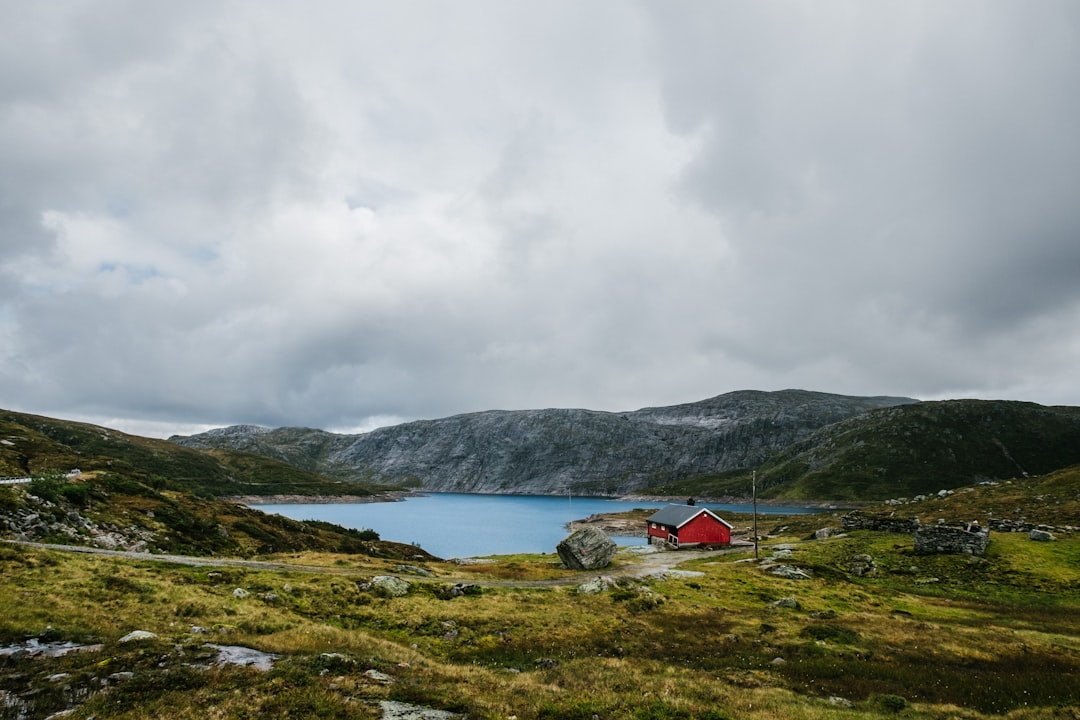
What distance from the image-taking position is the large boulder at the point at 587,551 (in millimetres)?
61281

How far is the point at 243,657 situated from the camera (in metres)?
18.0

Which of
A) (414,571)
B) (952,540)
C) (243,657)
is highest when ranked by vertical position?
(243,657)

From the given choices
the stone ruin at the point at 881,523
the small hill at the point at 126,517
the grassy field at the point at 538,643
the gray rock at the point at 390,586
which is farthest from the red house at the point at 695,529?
the gray rock at the point at 390,586

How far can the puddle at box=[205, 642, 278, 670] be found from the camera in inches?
670

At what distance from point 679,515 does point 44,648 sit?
85472mm

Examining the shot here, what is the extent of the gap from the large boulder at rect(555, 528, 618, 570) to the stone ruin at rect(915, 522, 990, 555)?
3713cm

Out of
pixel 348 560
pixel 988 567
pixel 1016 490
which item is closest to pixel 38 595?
pixel 348 560

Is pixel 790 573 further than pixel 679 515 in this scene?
No

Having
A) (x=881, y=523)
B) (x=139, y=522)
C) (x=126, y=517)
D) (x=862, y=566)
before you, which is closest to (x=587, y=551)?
(x=862, y=566)

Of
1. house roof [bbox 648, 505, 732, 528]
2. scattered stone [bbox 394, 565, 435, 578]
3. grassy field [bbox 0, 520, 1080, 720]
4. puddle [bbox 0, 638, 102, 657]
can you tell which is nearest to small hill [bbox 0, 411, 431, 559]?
grassy field [bbox 0, 520, 1080, 720]

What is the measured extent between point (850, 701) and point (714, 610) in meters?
20.4

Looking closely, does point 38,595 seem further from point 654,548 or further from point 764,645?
point 654,548

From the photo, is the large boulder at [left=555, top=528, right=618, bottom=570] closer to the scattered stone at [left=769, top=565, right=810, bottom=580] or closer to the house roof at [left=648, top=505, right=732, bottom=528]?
the scattered stone at [left=769, top=565, right=810, bottom=580]

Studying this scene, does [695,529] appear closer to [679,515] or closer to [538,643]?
[679,515]
